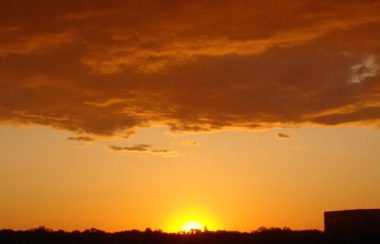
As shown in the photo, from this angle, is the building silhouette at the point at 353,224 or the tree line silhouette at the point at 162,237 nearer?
the building silhouette at the point at 353,224

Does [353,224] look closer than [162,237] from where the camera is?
Yes

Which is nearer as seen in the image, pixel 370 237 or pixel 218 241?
pixel 370 237

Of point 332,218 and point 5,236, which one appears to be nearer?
point 332,218

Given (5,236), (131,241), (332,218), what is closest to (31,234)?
(5,236)

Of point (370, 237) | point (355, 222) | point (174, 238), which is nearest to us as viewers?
point (370, 237)

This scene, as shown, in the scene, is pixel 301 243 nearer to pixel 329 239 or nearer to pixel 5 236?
pixel 329 239

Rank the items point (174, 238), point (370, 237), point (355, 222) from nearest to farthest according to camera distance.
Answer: point (370, 237) → point (355, 222) → point (174, 238)

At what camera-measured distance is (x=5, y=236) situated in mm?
48969

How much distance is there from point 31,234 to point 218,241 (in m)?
10.8

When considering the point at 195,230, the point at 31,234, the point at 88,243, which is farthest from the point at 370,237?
the point at 31,234

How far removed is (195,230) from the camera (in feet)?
155

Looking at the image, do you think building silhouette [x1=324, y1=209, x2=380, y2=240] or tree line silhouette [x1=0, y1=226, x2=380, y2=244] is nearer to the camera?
building silhouette [x1=324, y1=209, x2=380, y2=240]

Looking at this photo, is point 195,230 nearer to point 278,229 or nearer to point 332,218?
point 278,229

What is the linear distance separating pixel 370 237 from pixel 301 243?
414 centimetres
